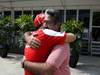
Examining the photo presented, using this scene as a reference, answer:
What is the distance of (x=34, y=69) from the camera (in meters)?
1.31

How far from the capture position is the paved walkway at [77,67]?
20.4 ft

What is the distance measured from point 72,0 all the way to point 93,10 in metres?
1.03

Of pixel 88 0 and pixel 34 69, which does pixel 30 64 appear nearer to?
pixel 34 69

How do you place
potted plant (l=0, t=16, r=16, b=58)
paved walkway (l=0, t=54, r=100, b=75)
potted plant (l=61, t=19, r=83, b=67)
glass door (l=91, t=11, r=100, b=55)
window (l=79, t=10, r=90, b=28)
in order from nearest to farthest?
paved walkway (l=0, t=54, r=100, b=75), potted plant (l=61, t=19, r=83, b=67), potted plant (l=0, t=16, r=16, b=58), glass door (l=91, t=11, r=100, b=55), window (l=79, t=10, r=90, b=28)

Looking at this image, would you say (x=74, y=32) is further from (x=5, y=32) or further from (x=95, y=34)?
(x=5, y=32)

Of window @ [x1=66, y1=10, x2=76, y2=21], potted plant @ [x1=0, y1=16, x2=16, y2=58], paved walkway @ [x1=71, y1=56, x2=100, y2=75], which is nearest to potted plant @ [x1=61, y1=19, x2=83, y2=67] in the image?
paved walkway @ [x1=71, y1=56, x2=100, y2=75]

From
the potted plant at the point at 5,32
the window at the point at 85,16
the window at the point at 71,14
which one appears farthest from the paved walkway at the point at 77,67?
the window at the point at 71,14

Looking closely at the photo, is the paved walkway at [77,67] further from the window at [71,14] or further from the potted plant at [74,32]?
the window at [71,14]

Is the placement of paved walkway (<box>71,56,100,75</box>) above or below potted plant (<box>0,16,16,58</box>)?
below

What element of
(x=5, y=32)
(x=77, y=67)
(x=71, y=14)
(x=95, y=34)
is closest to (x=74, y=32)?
(x=77, y=67)

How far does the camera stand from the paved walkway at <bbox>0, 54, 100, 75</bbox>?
6.22 metres

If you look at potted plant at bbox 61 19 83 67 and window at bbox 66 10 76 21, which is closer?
potted plant at bbox 61 19 83 67

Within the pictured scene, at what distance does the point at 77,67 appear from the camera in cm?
689

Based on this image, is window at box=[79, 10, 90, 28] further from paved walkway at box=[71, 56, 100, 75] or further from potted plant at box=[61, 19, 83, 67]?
potted plant at box=[61, 19, 83, 67]
